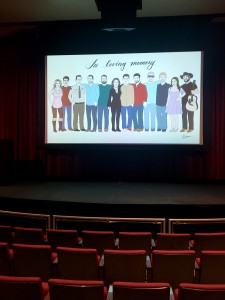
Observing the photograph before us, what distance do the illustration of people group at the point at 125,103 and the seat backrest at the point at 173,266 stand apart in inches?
163

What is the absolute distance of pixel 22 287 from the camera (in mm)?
1924

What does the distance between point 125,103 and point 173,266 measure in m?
4.41

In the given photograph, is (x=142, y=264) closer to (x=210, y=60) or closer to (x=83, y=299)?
(x=83, y=299)

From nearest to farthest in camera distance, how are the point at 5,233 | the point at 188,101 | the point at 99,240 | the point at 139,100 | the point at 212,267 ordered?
the point at 212,267
the point at 99,240
the point at 5,233
the point at 188,101
the point at 139,100

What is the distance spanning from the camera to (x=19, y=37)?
24.0 ft

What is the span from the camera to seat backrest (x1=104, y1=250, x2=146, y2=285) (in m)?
2.57

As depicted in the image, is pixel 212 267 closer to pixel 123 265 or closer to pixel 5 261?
pixel 123 265

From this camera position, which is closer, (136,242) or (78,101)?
(136,242)

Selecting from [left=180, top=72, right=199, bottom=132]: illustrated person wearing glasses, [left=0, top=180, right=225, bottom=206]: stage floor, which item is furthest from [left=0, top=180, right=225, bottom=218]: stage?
[left=180, top=72, right=199, bottom=132]: illustrated person wearing glasses

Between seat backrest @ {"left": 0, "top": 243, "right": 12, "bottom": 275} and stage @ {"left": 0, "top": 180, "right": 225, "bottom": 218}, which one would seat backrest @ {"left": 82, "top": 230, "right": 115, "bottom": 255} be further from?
stage @ {"left": 0, "top": 180, "right": 225, "bottom": 218}

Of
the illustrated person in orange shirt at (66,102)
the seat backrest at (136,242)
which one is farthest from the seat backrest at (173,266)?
the illustrated person in orange shirt at (66,102)

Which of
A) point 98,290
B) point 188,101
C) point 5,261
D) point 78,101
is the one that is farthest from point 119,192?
point 98,290

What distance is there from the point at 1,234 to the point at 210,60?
4.78 m

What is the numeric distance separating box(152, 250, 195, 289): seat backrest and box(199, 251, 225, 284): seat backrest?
0.07m
